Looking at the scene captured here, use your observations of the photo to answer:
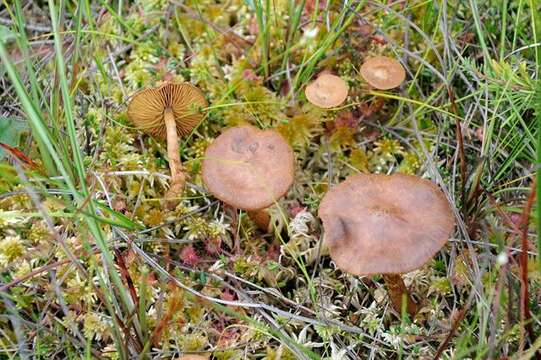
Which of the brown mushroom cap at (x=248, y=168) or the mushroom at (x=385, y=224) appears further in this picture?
the brown mushroom cap at (x=248, y=168)

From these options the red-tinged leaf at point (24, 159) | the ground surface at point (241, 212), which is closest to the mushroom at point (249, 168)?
the ground surface at point (241, 212)

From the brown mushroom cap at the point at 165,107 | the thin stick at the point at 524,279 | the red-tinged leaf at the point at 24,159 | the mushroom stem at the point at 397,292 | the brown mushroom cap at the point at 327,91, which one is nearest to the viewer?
the thin stick at the point at 524,279

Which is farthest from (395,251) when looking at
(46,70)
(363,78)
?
(46,70)

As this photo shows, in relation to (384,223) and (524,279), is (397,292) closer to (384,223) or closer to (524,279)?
(384,223)

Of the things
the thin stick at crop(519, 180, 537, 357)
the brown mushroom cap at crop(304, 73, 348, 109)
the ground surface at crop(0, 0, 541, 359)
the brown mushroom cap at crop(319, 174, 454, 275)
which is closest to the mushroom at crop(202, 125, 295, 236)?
the ground surface at crop(0, 0, 541, 359)

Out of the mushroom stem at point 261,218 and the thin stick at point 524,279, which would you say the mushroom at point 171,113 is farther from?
the thin stick at point 524,279

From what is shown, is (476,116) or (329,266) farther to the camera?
(476,116)

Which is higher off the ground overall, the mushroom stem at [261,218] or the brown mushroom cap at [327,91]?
the brown mushroom cap at [327,91]

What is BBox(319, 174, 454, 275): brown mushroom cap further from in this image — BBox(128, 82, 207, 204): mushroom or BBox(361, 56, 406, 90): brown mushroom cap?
BBox(128, 82, 207, 204): mushroom

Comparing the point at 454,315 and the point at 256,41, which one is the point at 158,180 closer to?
the point at 256,41
